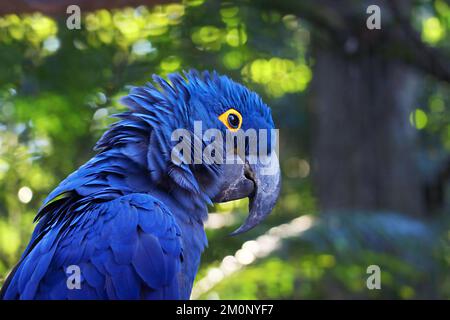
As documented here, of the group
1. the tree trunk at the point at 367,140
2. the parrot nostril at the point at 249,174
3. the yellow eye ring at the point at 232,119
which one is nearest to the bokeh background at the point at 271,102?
the tree trunk at the point at 367,140

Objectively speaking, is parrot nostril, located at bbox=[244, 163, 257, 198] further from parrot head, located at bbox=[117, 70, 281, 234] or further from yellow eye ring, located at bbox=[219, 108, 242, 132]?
yellow eye ring, located at bbox=[219, 108, 242, 132]

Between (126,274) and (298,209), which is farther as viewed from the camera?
(298,209)

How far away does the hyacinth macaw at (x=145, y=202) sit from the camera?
1.92m

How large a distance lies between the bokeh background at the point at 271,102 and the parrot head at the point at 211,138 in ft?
3.31

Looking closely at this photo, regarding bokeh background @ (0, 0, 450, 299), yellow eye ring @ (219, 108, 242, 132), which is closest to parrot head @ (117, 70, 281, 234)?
yellow eye ring @ (219, 108, 242, 132)

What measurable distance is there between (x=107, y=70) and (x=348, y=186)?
210 cm

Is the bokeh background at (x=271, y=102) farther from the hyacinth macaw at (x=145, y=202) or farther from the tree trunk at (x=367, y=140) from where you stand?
the hyacinth macaw at (x=145, y=202)

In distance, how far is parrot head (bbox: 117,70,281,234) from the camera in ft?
7.14

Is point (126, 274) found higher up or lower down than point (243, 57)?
lower down
